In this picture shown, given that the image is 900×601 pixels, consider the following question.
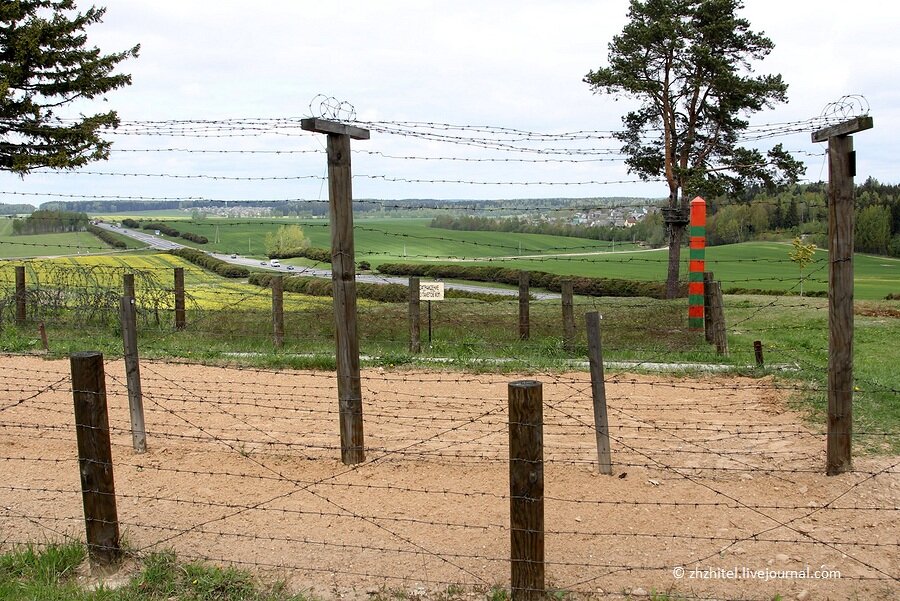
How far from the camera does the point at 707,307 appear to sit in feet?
50.2

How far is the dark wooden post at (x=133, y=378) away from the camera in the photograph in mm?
7836

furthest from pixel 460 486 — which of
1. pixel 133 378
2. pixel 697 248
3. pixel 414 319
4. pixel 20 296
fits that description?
pixel 20 296

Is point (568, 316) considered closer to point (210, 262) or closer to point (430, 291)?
point (430, 291)

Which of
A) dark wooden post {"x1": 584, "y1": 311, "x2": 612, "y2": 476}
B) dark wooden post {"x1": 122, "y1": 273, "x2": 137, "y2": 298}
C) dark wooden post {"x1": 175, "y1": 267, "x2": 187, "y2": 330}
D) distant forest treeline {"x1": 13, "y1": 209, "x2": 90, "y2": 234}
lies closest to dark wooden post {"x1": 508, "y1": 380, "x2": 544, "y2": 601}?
dark wooden post {"x1": 584, "y1": 311, "x2": 612, "y2": 476}

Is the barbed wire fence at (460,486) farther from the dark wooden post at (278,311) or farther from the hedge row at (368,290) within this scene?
the hedge row at (368,290)

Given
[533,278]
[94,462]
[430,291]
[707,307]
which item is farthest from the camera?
[533,278]

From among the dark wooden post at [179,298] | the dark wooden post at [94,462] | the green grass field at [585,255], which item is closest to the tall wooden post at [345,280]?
the dark wooden post at [94,462]

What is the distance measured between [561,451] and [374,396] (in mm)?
3047

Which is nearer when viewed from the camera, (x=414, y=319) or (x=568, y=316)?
(x=414, y=319)

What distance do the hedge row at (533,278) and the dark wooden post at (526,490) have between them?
28945mm

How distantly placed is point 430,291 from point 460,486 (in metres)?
8.49

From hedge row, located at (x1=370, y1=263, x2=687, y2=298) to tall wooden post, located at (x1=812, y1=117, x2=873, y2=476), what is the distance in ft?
87.5

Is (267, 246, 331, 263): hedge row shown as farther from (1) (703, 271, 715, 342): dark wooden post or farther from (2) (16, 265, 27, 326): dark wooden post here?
(1) (703, 271, 715, 342): dark wooden post

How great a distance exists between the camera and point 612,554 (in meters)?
5.39
